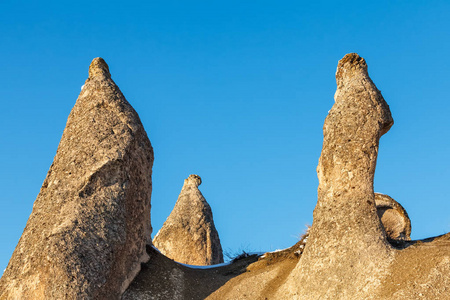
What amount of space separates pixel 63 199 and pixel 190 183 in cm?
1021

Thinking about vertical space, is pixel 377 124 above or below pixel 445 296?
above

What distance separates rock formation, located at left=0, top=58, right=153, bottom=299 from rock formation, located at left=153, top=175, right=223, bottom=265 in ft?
21.0

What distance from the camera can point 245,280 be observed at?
12.3 m

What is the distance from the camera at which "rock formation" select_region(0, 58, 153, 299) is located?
10.4m

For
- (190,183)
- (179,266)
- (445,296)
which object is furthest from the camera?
(190,183)

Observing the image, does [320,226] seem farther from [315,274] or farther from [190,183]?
[190,183]

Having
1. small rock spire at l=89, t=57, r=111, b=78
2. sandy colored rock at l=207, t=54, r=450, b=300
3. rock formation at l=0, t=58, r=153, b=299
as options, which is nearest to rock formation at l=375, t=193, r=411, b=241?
sandy colored rock at l=207, t=54, r=450, b=300

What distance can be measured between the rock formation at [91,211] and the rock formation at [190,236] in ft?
21.0

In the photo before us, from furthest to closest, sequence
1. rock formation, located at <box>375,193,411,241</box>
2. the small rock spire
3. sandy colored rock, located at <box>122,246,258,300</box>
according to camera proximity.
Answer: rock formation, located at <box>375,193,411,241</box>, the small rock spire, sandy colored rock, located at <box>122,246,258,300</box>

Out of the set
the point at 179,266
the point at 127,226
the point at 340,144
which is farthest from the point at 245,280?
the point at 340,144

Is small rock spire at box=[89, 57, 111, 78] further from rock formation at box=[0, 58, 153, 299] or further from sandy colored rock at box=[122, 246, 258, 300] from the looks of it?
sandy colored rock at box=[122, 246, 258, 300]

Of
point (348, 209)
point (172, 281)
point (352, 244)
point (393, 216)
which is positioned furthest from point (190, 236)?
point (352, 244)

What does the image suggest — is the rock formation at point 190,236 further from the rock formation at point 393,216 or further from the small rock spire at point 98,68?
the small rock spire at point 98,68

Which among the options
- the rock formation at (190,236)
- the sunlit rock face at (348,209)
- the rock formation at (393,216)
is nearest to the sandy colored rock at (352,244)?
the sunlit rock face at (348,209)
